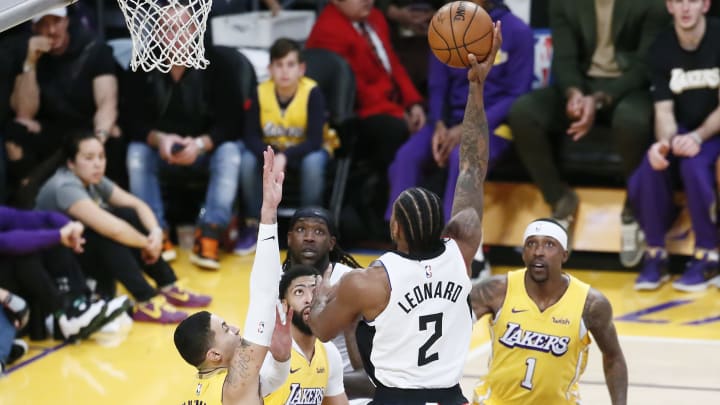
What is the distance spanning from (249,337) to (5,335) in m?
3.37

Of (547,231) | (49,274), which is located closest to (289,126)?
(49,274)

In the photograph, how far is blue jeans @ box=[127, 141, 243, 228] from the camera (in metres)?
9.52

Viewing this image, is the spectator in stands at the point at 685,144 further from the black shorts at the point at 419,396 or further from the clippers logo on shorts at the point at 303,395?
the black shorts at the point at 419,396

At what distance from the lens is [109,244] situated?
834 centimetres

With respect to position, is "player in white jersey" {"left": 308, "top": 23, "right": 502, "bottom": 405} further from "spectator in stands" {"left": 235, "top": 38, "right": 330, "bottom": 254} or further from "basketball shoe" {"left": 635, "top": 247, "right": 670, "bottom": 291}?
"spectator in stands" {"left": 235, "top": 38, "right": 330, "bottom": 254}

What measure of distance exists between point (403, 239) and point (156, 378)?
3.00 metres

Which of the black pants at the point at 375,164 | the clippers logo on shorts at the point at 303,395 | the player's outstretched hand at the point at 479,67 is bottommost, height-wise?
the black pants at the point at 375,164

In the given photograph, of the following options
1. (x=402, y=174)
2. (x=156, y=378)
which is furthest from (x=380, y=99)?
(x=156, y=378)

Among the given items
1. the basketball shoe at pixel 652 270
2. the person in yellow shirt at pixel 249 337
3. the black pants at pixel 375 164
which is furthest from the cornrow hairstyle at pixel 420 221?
the black pants at pixel 375 164

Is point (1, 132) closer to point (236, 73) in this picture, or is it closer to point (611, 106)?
point (236, 73)

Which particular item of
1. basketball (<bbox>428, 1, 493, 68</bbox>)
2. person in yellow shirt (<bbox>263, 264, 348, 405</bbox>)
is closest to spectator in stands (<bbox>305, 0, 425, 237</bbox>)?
basketball (<bbox>428, 1, 493, 68</bbox>)

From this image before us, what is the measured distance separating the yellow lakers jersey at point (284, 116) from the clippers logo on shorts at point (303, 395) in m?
4.40

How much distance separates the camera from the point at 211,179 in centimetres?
962

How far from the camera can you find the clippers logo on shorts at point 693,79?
28.8 feet
